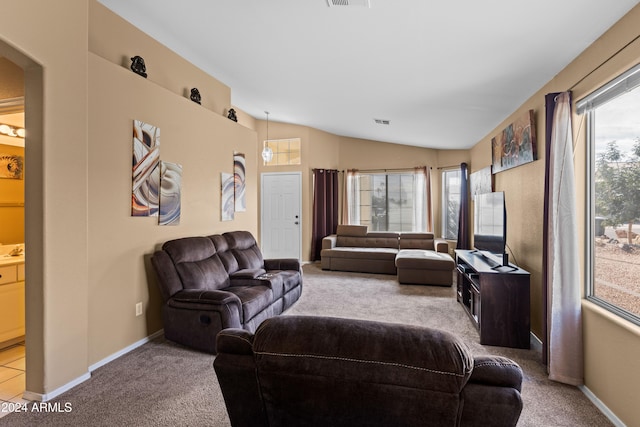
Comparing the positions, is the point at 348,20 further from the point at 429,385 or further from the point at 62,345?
the point at 62,345

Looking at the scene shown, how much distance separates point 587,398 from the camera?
2.10 metres

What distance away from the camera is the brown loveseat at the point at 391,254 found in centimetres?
506

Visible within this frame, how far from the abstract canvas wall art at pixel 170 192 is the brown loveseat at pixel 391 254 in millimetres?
3437

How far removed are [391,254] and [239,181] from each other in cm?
314

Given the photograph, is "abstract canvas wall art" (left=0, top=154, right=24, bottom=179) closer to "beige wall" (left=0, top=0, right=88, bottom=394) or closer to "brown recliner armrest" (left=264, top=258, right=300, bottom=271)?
"beige wall" (left=0, top=0, right=88, bottom=394)

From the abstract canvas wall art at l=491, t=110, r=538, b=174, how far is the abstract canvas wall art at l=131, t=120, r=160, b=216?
150 inches

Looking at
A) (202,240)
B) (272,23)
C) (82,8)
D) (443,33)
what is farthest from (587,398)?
(82,8)

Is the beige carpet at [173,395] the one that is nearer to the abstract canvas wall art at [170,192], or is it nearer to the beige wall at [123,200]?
the beige wall at [123,200]

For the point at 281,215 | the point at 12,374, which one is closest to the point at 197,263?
the point at 12,374

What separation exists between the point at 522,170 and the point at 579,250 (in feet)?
4.55

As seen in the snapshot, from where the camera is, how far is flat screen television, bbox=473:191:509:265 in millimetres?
3264

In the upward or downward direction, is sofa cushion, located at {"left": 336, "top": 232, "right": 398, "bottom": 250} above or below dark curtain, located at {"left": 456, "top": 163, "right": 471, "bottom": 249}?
below

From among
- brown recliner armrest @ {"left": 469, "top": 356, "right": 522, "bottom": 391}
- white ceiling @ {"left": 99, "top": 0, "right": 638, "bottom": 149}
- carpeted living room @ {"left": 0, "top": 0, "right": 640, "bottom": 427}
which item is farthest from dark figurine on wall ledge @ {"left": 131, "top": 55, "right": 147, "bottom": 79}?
brown recliner armrest @ {"left": 469, "top": 356, "right": 522, "bottom": 391}

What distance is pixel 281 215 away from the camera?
7035 mm
